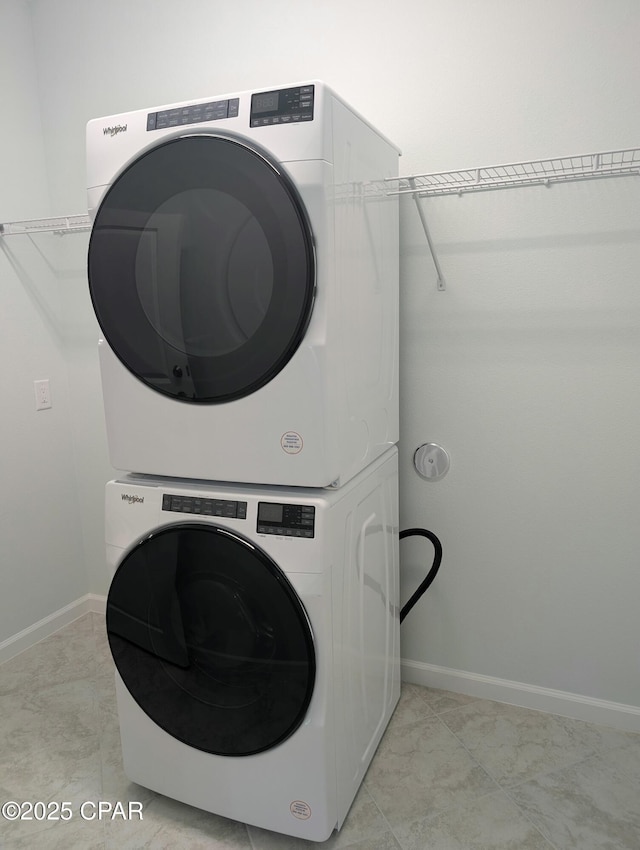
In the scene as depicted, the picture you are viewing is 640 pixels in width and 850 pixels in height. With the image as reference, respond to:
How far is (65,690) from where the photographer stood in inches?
88.1

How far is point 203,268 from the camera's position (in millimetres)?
1380

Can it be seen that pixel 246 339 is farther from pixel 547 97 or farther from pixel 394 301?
pixel 547 97

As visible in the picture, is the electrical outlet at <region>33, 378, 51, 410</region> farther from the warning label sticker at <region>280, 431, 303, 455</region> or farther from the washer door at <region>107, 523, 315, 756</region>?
the warning label sticker at <region>280, 431, 303, 455</region>

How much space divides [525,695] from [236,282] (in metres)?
1.62

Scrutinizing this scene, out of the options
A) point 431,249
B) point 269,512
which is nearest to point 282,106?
point 431,249

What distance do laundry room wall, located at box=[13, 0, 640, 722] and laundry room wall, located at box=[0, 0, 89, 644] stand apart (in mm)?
508

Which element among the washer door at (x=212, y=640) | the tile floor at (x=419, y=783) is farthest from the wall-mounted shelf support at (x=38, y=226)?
the tile floor at (x=419, y=783)

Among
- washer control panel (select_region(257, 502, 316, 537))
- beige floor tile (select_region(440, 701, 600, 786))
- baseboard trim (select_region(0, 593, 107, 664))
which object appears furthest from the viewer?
baseboard trim (select_region(0, 593, 107, 664))

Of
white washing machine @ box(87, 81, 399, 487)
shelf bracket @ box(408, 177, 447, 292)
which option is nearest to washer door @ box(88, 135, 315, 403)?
white washing machine @ box(87, 81, 399, 487)

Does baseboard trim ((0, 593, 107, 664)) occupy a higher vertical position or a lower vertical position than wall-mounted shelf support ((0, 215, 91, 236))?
lower

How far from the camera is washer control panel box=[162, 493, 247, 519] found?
4.75 feet

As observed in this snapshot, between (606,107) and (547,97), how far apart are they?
0.16 meters

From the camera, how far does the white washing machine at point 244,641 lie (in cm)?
141

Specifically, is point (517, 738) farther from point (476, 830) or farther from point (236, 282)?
point (236, 282)
